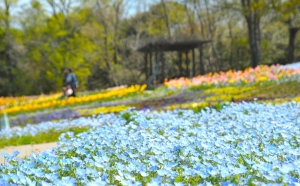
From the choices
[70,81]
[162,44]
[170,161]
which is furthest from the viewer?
[162,44]

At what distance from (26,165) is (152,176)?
876 mm

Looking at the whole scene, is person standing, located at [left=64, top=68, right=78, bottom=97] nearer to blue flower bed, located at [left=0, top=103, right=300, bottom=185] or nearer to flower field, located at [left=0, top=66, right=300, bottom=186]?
flower field, located at [left=0, top=66, right=300, bottom=186]

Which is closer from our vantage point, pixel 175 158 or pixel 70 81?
pixel 175 158

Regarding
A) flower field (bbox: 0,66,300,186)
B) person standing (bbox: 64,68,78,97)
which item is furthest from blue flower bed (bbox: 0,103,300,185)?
person standing (bbox: 64,68,78,97)

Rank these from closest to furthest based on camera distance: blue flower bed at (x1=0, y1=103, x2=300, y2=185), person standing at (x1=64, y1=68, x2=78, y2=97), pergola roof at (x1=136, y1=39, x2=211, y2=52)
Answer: blue flower bed at (x1=0, y1=103, x2=300, y2=185)
person standing at (x1=64, y1=68, x2=78, y2=97)
pergola roof at (x1=136, y1=39, x2=211, y2=52)

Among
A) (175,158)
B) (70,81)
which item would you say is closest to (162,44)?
(70,81)

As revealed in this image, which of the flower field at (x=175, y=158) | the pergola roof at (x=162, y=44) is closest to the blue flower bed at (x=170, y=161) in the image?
the flower field at (x=175, y=158)

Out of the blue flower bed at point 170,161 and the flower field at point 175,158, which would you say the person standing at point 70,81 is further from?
the blue flower bed at point 170,161

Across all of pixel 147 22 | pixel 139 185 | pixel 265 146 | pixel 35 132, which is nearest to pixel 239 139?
pixel 265 146

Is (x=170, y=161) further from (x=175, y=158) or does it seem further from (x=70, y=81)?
(x=70, y=81)

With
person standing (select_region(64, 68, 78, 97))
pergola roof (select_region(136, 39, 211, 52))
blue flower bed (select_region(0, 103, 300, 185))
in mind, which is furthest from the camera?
pergola roof (select_region(136, 39, 211, 52))

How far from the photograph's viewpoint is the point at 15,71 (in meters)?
35.9

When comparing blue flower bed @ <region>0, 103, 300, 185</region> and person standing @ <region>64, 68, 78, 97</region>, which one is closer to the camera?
blue flower bed @ <region>0, 103, 300, 185</region>

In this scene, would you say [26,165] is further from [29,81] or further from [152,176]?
[29,81]
